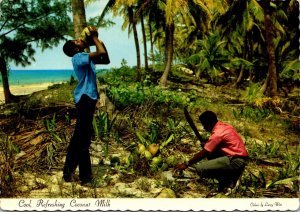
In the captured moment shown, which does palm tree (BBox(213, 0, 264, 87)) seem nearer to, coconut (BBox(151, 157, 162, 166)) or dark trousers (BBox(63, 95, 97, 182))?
coconut (BBox(151, 157, 162, 166))

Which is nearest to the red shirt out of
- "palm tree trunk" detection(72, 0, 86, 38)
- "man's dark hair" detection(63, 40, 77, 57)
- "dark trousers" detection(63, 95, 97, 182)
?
"dark trousers" detection(63, 95, 97, 182)

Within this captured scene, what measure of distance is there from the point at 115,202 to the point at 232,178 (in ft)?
4.26

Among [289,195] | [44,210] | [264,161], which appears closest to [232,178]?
[289,195]

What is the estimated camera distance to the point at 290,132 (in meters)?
7.25

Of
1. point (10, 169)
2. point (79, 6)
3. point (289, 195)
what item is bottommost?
point (289, 195)

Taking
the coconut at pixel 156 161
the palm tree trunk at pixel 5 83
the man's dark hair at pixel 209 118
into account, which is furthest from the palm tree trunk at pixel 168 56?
the man's dark hair at pixel 209 118

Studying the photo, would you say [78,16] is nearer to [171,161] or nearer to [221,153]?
[171,161]

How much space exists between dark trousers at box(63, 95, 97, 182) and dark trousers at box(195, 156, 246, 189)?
3.98 ft

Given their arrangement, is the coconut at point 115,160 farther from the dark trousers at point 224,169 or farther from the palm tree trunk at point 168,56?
the palm tree trunk at point 168,56

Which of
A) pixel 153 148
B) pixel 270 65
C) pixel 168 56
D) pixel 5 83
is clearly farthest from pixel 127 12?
pixel 153 148

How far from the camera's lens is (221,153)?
188 inches

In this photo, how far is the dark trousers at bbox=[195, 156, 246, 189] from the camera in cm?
468

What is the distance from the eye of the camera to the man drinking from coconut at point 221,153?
463cm

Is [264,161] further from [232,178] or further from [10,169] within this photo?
[10,169]
